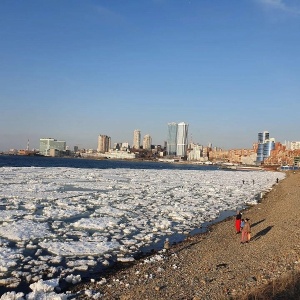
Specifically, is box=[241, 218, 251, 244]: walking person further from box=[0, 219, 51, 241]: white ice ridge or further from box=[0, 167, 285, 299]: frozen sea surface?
box=[0, 219, 51, 241]: white ice ridge

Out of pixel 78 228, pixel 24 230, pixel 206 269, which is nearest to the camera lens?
pixel 206 269

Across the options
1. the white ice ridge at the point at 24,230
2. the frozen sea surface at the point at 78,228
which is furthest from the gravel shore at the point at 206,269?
the white ice ridge at the point at 24,230

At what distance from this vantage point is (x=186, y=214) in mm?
19281

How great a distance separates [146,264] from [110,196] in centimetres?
1527

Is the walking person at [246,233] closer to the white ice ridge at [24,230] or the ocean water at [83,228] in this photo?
the ocean water at [83,228]

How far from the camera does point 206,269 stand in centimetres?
976

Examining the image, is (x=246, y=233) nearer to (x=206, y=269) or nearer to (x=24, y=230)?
(x=206, y=269)

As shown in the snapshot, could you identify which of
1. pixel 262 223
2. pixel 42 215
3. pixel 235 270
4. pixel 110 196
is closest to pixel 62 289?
pixel 235 270

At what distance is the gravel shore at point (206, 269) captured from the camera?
26.7 feet

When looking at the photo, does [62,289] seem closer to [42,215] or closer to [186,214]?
[42,215]

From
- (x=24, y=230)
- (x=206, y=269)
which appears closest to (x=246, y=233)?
(x=206, y=269)

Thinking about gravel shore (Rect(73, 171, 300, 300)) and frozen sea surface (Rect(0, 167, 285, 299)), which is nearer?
gravel shore (Rect(73, 171, 300, 300))

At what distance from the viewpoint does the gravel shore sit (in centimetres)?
814

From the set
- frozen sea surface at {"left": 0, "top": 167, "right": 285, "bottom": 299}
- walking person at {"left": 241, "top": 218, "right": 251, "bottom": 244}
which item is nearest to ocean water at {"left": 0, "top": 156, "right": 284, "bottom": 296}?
frozen sea surface at {"left": 0, "top": 167, "right": 285, "bottom": 299}
